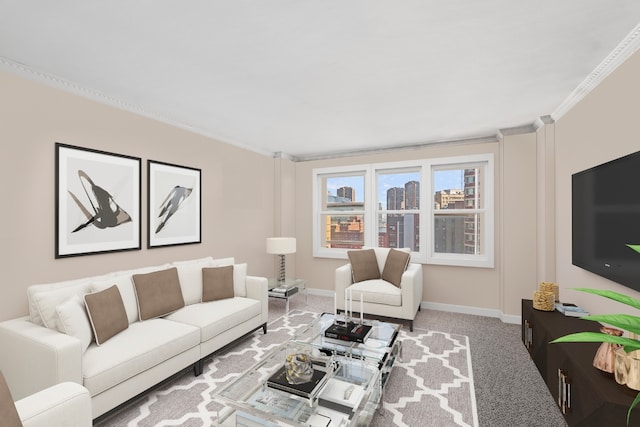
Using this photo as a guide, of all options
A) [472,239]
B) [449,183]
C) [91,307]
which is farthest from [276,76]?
[472,239]

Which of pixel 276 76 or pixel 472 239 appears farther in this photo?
pixel 472 239

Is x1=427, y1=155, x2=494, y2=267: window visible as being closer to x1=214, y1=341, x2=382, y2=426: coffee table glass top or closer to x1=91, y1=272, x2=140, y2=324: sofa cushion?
x1=214, y1=341, x2=382, y2=426: coffee table glass top

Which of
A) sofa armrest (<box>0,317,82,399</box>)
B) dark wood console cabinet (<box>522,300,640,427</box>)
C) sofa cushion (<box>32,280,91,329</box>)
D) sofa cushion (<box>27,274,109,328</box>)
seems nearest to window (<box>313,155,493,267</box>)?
dark wood console cabinet (<box>522,300,640,427</box>)

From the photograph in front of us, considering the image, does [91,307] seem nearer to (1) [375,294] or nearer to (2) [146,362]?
(2) [146,362]

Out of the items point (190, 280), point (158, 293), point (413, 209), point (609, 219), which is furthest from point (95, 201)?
point (609, 219)

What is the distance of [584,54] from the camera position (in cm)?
224

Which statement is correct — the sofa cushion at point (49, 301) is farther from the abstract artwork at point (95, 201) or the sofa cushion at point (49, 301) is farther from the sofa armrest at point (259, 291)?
the sofa armrest at point (259, 291)

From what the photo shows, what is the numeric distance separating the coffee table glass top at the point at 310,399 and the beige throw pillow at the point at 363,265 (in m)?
2.08

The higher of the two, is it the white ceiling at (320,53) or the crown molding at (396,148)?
the white ceiling at (320,53)

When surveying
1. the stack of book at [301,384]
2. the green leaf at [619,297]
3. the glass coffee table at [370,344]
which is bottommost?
the glass coffee table at [370,344]

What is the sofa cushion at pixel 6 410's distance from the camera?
1076 millimetres

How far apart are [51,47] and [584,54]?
155 inches

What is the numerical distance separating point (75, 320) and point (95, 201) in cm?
123

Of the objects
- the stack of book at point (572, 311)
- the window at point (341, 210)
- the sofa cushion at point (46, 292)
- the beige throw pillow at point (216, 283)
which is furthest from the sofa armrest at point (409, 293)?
the sofa cushion at point (46, 292)
